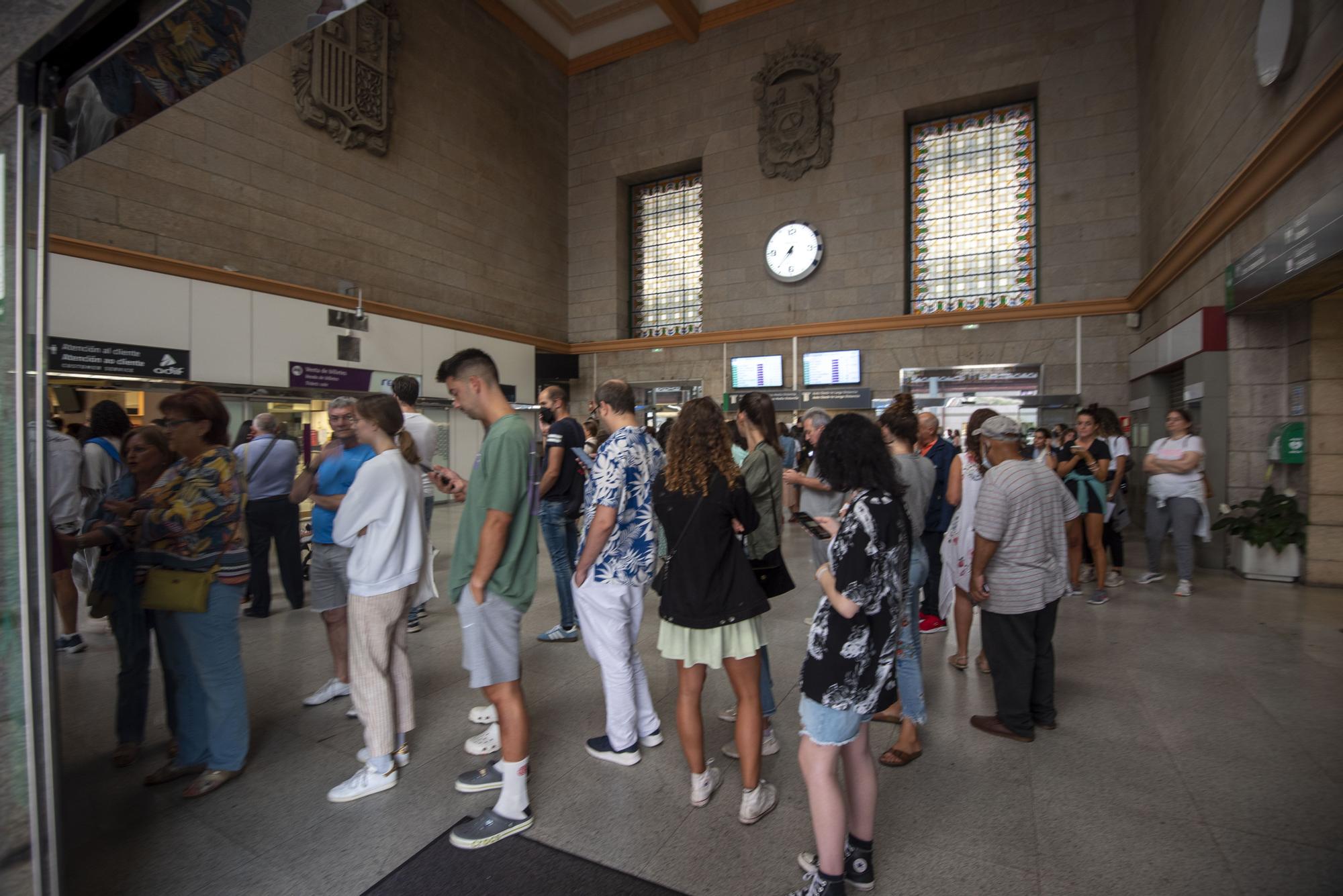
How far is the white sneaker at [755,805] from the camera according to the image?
2355 mm

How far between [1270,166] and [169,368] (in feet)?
38.3

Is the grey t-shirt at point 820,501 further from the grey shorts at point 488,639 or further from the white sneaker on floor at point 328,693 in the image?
the white sneaker on floor at point 328,693

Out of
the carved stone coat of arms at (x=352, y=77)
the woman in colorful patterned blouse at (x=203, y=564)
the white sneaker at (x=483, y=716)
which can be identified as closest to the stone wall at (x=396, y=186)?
the carved stone coat of arms at (x=352, y=77)

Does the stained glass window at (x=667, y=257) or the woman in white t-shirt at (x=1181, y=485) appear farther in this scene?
the stained glass window at (x=667, y=257)

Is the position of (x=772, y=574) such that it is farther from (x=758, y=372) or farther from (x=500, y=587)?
(x=758, y=372)

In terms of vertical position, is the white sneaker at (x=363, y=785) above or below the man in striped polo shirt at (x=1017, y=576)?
below

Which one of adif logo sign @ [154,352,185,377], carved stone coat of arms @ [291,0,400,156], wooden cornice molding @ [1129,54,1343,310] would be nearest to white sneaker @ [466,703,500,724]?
wooden cornice molding @ [1129,54,1343,310]

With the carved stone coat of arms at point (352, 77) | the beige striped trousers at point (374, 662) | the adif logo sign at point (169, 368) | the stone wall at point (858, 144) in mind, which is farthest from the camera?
the stone wall at point (858, 144)

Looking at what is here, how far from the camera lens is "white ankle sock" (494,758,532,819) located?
2352mm

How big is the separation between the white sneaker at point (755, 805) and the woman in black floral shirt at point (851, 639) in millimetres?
386

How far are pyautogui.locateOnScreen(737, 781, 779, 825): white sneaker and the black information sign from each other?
856 centimetres

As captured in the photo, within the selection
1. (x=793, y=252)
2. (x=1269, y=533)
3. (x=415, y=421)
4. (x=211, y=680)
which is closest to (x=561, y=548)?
(x=415, y=421)

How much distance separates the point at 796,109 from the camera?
43.5 ft

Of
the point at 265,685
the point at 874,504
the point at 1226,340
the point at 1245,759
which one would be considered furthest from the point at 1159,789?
the point at 1226,340
